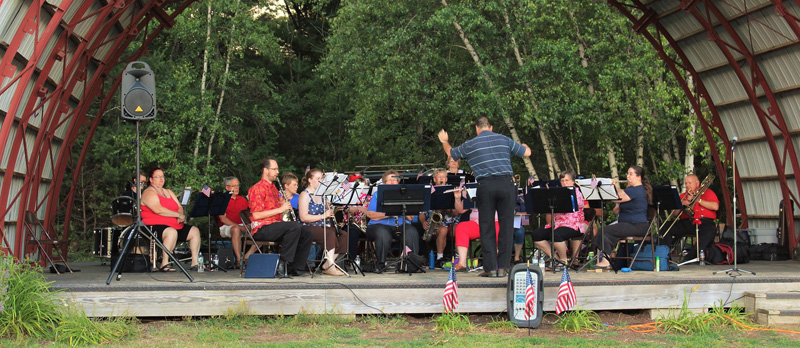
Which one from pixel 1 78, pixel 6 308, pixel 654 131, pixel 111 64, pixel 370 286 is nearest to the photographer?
pixel 6 308

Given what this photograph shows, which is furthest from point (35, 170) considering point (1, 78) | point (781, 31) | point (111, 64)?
point (781, 31)

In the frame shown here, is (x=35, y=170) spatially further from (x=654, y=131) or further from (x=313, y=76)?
(x=313, y=76)

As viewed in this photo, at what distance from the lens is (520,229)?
10883 mm

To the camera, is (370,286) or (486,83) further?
(486,83)

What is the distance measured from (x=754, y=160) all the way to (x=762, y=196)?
0.65 metres

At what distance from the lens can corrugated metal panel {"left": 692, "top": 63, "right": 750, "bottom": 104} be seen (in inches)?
564

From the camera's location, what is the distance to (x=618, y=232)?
33.2 ft

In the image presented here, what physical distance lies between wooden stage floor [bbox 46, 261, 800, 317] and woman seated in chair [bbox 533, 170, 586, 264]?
1.79 metres

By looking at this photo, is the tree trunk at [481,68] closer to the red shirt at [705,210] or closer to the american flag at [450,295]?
the red shirt at [705,210]

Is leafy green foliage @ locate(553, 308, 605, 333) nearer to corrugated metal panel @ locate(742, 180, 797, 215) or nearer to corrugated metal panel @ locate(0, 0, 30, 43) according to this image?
corrugated metal panel @ locate(0, 0, 30, 43)

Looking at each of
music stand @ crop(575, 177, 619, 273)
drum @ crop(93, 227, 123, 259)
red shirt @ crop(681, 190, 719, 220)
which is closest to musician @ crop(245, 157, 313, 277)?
drum @ crop(93, 227, 123, 259)

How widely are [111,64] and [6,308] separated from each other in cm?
706

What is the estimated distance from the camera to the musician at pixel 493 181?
8586 mm

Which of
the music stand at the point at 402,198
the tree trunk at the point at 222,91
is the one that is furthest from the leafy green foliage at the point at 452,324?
the tree trunk at the point at 222,91
